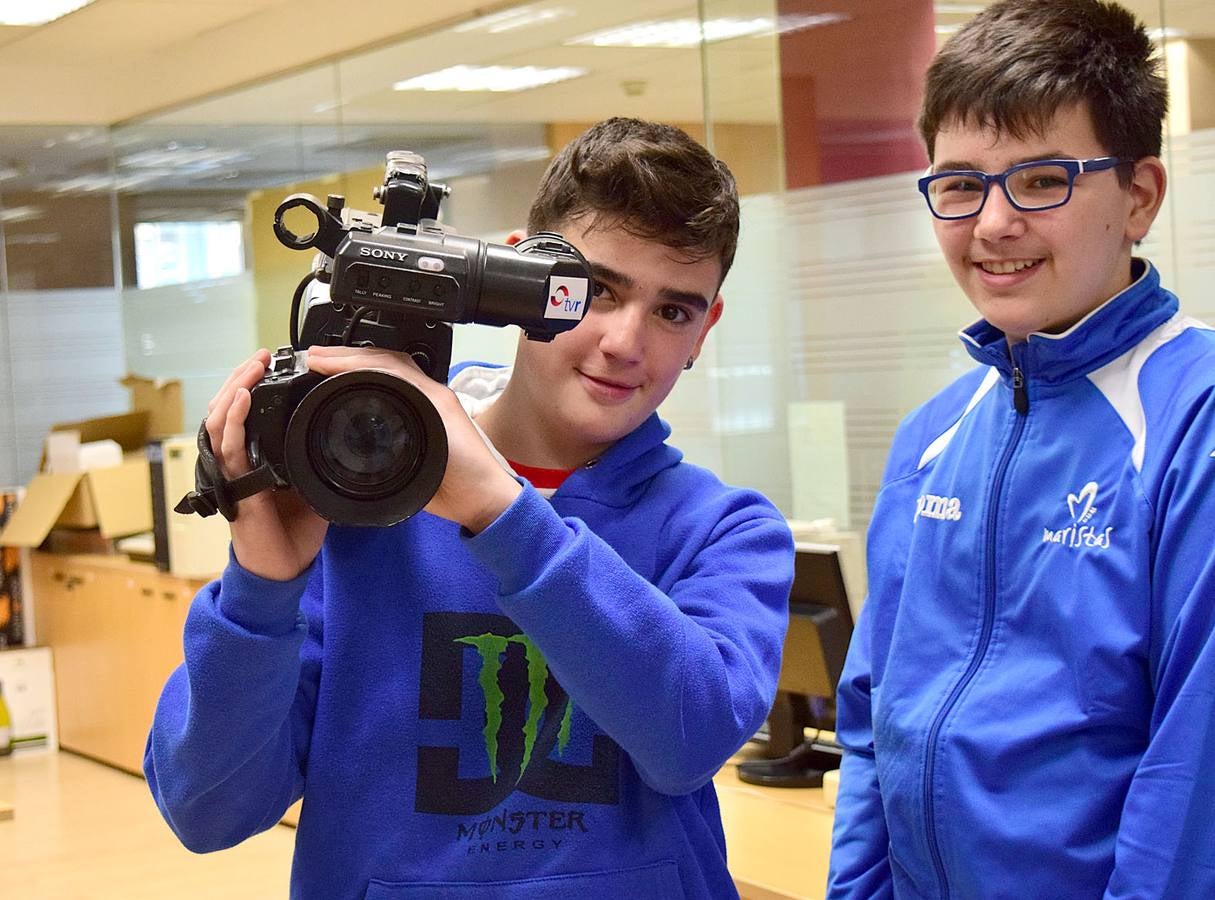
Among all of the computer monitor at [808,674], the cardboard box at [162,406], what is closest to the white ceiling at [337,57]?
the cardboard box at [162,406]

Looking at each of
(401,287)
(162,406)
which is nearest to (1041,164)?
(401,287)

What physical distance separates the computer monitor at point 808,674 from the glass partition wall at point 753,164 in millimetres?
825

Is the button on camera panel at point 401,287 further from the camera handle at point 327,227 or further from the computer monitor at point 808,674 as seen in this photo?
the computer monitor at point 808,674

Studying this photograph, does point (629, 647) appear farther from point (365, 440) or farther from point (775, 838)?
point (775, 838)

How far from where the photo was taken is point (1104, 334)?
1.12 meters

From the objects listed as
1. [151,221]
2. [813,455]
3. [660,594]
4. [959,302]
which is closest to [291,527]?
[660,594]

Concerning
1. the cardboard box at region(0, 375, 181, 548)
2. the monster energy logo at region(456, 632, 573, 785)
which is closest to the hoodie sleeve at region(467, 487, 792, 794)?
the monster energy logo at region(456, 632, 573, 785)

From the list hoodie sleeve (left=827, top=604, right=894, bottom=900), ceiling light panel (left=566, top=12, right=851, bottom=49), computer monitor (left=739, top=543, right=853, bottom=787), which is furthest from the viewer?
ceiling light panel (left=566, top=12, right=851, bottom=49)

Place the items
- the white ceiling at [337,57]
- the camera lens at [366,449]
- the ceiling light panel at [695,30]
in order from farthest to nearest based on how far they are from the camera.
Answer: the white ceiling at [337,57]
the ceiling light panel at [695,30]
the camera lens at [366,449]

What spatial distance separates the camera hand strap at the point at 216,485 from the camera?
0.97m

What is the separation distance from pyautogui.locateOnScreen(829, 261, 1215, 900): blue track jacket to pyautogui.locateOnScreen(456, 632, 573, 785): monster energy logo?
280mm

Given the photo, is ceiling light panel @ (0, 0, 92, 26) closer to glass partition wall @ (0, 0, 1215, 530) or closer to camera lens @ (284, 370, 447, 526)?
glass partition wall @ (0, 0, 1215, 530)

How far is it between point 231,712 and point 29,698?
4216mm

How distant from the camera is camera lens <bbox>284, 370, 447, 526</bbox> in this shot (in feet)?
3.04
